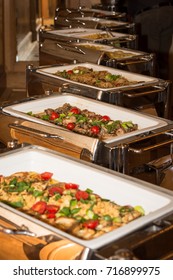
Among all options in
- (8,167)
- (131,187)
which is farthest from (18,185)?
(131,187)

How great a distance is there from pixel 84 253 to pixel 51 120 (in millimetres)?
1202

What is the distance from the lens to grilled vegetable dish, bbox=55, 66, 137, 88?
3.16 meters

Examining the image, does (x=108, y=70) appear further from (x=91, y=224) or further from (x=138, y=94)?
(x=91, y=224)

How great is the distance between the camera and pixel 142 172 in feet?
7.98

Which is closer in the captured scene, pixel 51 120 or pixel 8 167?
pixel 8 167

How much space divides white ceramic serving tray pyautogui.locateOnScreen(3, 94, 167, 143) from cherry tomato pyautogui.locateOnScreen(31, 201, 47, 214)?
1.92 feet

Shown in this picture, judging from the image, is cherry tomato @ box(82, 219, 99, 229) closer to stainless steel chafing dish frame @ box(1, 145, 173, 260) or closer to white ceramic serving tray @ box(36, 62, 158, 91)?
stainless steel chafing dish frame @ box(1, 145, 173, 260)

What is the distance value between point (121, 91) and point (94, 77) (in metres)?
0.35

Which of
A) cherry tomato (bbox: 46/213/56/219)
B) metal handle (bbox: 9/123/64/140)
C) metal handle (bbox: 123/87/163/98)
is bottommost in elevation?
cherry tomato (bbox: 46/213/56/219)

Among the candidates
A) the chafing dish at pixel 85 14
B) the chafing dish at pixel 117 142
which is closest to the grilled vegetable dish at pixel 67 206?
the chafing dish at pixel 117 142

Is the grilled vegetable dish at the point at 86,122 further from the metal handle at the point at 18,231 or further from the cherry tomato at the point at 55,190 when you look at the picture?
the metal handle at the point at 18,231

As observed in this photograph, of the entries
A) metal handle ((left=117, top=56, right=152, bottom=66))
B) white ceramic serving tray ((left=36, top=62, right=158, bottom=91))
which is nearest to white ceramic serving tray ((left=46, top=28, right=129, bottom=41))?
metal handle ((left=117, top=56, right=152, bottom=66))

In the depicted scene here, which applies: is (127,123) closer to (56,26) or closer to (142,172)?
(142,172)

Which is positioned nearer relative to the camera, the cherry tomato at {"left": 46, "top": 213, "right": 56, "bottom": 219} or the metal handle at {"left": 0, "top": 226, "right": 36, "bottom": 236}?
the metal handle at {"left": 0, "top": 226, "right": 36, "bottom": 236}
